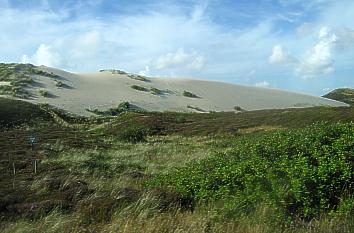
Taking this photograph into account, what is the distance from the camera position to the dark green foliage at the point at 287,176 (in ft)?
24.2

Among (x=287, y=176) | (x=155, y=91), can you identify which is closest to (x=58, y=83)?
(x=155, y=91)

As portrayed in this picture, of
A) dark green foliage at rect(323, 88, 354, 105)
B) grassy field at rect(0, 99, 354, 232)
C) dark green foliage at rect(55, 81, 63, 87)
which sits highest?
dark green foliage at rect(323, 88, 354, 105)

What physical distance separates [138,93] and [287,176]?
7778 centimetres

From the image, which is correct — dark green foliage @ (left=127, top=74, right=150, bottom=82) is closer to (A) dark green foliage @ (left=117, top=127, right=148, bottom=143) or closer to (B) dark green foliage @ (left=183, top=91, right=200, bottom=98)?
(B) dark green foliage @ (left=183, top=91, right=200, bottom=98)

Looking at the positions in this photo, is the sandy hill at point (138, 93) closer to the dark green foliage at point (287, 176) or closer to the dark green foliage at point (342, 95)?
the dark green foliage at point (342, 95)

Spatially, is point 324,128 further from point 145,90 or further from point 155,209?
point 145,90

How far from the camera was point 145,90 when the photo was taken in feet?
291

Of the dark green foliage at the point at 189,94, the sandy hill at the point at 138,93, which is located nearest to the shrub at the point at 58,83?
the sandy hill at the point at 138,93

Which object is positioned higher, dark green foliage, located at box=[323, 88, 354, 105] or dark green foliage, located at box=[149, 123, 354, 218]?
dark green foliage, located at box=[323, 88, 354, 105]

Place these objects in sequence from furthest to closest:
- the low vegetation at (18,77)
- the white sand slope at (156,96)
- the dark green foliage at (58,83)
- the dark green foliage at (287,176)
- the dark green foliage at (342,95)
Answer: the dark green foliage at (342,95) → the dark green foliage at (58,83) → the white sand slope at (156,96) → the low vegetation at (18,77) → the dark green foliage at (287,176)

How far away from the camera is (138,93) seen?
85.0 m

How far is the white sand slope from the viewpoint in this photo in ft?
238

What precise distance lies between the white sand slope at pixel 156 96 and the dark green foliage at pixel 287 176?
55.9 metres

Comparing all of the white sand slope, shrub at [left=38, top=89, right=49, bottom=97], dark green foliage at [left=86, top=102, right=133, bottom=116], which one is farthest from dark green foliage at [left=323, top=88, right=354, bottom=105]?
shrub at [left=38, top=89, right=49, bottom=97]
